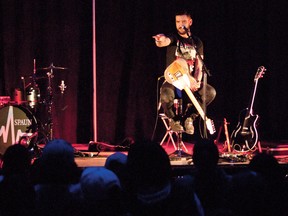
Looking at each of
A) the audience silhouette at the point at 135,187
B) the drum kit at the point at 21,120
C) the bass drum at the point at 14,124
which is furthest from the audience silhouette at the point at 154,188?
the bass drum at the point at 14,124

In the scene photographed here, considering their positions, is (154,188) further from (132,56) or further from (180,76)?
(132,56)

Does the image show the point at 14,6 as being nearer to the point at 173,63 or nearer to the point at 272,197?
the point at 173,63

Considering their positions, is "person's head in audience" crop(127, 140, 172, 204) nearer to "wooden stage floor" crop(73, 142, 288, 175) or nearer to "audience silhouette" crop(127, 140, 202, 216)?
"audience silhouette" crop(127, 140, 202, 216)

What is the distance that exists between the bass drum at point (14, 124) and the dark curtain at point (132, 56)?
1.08 metres

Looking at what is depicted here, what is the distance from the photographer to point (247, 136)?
23.2 ft

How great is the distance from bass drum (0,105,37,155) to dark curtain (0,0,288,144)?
1080mm

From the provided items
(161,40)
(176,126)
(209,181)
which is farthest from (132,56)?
(209,181)

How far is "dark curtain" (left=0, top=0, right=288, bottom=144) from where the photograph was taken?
794cm

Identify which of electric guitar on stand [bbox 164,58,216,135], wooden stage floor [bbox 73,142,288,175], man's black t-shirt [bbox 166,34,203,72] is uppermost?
man's black t-shirt [bbox 166,34,203,72]

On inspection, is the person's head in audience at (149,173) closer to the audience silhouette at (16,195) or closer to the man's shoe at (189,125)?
the audience silhouette at (16,195)

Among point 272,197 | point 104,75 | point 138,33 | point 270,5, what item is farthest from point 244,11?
point 272,197

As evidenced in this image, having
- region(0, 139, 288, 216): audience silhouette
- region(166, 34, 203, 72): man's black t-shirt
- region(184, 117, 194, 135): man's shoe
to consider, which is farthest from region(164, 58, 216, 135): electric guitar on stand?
region(0, 139, 288, 216): audience silhouette

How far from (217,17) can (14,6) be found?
3.36 meters

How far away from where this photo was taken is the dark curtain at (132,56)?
7938 mm
